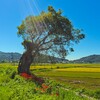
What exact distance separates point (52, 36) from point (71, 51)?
15.9ft

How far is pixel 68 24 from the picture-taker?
42.8 m

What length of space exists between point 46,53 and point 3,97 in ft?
104

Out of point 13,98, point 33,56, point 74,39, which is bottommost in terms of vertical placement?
point 13,98

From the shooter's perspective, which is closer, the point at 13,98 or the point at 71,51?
the point at 13,98

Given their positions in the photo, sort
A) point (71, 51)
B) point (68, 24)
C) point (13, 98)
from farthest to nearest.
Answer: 1. point (71, 51)
2. point (68, 24)
3. point (13, 98)

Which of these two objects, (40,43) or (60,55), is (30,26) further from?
(60,55)

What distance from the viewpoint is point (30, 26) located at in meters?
44.1

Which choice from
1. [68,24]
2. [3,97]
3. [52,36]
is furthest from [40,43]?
[3,97]

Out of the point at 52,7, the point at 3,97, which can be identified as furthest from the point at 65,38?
the point at 3,97

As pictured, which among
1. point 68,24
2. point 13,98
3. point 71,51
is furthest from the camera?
point 71,51

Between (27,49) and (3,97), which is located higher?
(27,49)

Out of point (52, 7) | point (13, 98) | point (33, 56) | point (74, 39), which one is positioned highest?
point (52, 7)

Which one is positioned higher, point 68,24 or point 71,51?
point 68,24

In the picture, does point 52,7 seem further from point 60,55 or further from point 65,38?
point 60,55
